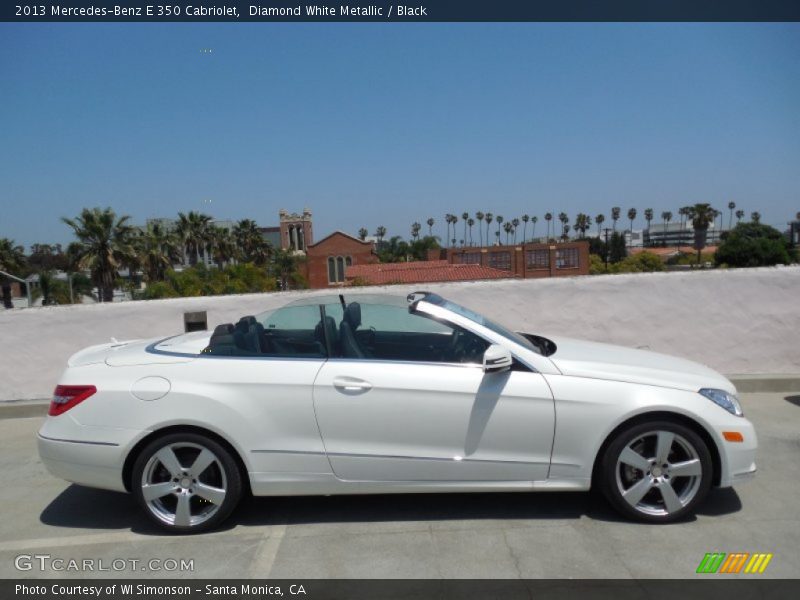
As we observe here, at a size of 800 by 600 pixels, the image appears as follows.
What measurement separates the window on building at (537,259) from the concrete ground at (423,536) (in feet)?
254

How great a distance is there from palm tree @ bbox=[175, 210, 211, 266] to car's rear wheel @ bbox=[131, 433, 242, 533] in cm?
7207

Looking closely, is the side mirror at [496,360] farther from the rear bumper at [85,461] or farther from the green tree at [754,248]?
the green tree at [754,248]

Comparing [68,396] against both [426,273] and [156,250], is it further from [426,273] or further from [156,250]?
[156,250]

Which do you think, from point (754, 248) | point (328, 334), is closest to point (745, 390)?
point (328, 334)

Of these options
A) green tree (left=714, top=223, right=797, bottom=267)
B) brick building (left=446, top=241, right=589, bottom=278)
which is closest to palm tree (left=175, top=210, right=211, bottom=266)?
brick building (left=446, top=241, right=589, bottom=278)

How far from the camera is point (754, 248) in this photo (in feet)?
197

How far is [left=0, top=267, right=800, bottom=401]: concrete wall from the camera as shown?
22.1 feet

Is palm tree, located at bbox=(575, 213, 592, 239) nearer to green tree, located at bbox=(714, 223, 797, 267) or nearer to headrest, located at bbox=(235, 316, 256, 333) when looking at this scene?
Result: green tree, located at bbox=(714, 223, 797, 267)

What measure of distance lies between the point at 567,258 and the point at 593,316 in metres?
74.4

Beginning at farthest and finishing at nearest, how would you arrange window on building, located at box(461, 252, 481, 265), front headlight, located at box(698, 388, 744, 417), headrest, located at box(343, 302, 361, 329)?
window on building, located at box(461, 252, 481, 265), headrest, located at box(343, 302, 361, 329), front headlight, located at box(698, 388, 744, 417)
